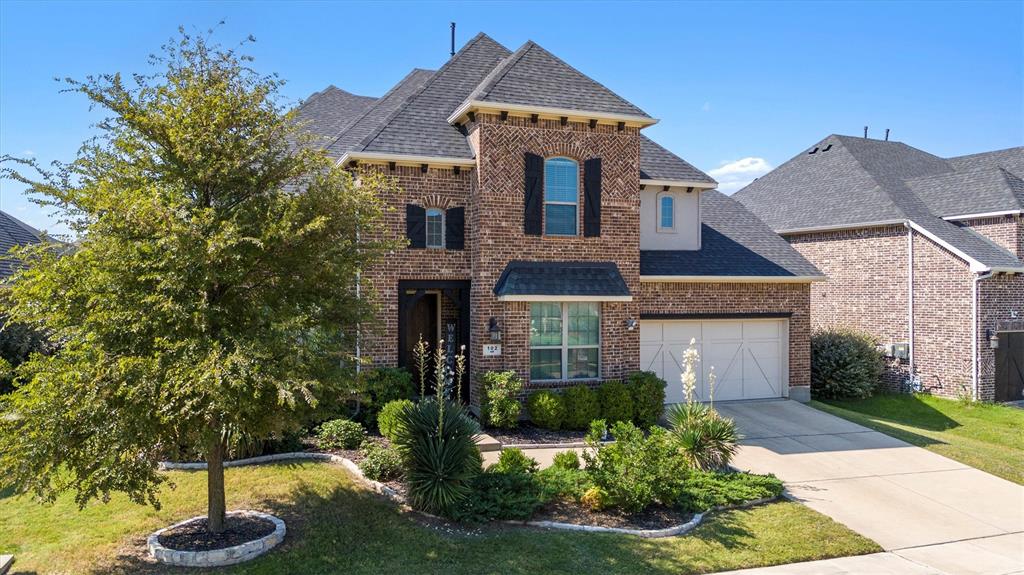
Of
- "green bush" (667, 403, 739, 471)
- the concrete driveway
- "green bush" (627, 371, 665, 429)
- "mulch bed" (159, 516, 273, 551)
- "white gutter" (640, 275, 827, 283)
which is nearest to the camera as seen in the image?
"mulch bed" (159, 516, 273, 551)

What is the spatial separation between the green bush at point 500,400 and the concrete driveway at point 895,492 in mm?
4193

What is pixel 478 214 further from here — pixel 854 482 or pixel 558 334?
pixel 854 482

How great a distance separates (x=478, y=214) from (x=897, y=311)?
47.0 feet

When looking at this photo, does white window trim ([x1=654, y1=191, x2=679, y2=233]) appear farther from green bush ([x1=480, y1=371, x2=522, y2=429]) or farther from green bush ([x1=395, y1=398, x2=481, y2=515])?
green bush ([x1=395, y1=398, x2=481, y2=515])

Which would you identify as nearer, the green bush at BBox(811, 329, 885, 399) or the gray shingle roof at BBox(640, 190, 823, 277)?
the gray shingle roof at BBox(640, 190, 823, 277)

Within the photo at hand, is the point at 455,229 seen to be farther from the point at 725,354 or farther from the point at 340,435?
the point at 725,354

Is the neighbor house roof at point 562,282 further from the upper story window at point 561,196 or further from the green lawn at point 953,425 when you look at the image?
the green lawn at point 953,425

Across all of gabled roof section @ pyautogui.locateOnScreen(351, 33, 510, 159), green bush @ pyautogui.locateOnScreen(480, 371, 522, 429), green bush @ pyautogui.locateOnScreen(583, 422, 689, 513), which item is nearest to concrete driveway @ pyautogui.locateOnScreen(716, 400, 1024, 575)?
green bush @ pyautogui.locateOnScreen(583, 422, 689, 513)

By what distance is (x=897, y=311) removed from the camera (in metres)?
20.9

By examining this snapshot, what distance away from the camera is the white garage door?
16266 millimetres

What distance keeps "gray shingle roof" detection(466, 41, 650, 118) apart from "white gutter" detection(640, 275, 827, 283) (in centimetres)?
375

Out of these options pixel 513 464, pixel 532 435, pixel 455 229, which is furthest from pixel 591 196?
pixel 513 464

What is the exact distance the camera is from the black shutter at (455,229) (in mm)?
14734

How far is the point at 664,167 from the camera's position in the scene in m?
17.5
